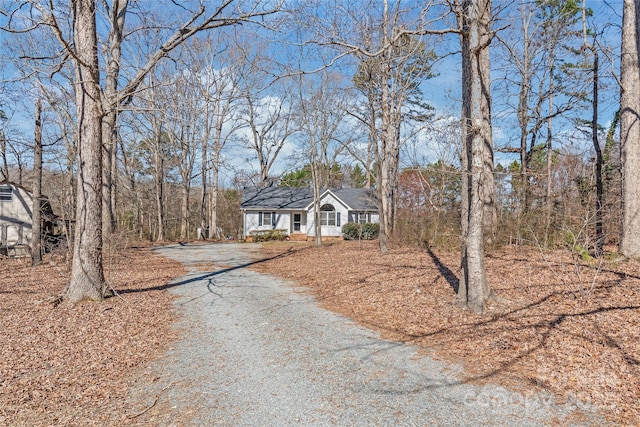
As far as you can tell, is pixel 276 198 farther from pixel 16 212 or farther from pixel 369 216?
pixel 16 212

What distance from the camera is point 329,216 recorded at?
28406 millimetres

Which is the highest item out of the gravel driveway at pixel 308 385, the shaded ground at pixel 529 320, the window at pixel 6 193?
the window at pixel 6 193

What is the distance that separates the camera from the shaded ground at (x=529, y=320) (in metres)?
3.82

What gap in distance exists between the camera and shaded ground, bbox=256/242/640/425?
3.82m

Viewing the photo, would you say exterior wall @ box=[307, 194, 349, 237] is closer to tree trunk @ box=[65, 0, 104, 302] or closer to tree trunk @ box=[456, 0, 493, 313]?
tree trunk @ box=[65, 0, 104, 302]

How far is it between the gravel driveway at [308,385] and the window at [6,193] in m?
17.1

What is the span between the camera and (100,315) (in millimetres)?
6652

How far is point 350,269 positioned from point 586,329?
6991mm

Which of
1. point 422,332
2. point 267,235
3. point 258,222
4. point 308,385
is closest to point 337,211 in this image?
point 267,235

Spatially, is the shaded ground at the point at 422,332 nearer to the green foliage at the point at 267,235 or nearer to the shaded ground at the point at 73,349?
the shaded ground at the point at 73,349

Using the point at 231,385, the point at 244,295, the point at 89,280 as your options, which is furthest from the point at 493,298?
the point at 89,280

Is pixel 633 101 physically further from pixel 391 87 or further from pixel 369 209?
pixel 369 209

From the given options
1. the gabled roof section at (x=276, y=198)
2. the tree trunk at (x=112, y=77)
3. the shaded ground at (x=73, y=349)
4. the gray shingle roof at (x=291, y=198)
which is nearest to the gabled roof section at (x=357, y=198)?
the gray shingle roof at (x=291, y=198)

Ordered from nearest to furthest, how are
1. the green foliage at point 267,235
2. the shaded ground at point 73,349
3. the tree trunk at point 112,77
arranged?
the shaded ground at point 73,349 → the tree trunk at point 112,77 → the green foliage at point 267,235
